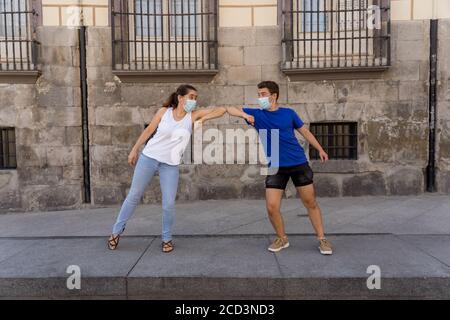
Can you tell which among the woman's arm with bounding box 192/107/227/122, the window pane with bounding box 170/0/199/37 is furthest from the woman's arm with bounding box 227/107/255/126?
the window pane with bounding box 170/0/199/37

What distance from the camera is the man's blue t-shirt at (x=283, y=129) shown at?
12.7 feet

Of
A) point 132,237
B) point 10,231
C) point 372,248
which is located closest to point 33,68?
point 10,231

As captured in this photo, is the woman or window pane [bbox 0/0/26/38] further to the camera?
window pane [bbox 0/0/26/38]

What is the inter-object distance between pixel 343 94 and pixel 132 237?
454 centimetres

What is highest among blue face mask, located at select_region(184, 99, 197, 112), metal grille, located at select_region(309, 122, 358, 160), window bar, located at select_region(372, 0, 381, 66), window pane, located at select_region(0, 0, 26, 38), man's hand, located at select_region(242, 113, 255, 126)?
window pane, located at select_region(0, 0, 26, 38)

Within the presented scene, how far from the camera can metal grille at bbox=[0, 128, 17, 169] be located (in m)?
7.04

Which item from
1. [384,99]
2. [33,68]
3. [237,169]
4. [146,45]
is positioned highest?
[146,45]

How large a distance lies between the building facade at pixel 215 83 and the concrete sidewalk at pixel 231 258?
47.9 inches

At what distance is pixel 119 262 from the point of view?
12.5 ft

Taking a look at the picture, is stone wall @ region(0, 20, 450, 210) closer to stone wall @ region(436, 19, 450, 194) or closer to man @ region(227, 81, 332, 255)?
stone wall @ region(436, 19, 450, 194)

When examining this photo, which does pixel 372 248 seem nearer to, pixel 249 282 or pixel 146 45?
pixel 249 282

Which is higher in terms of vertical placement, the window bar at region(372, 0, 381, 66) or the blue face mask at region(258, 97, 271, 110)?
the window bar at region(372, 0, 381, 66)

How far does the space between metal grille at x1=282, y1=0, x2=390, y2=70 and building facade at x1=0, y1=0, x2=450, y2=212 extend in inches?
1.0

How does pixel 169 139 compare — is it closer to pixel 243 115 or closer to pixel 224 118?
pixel 243 115
